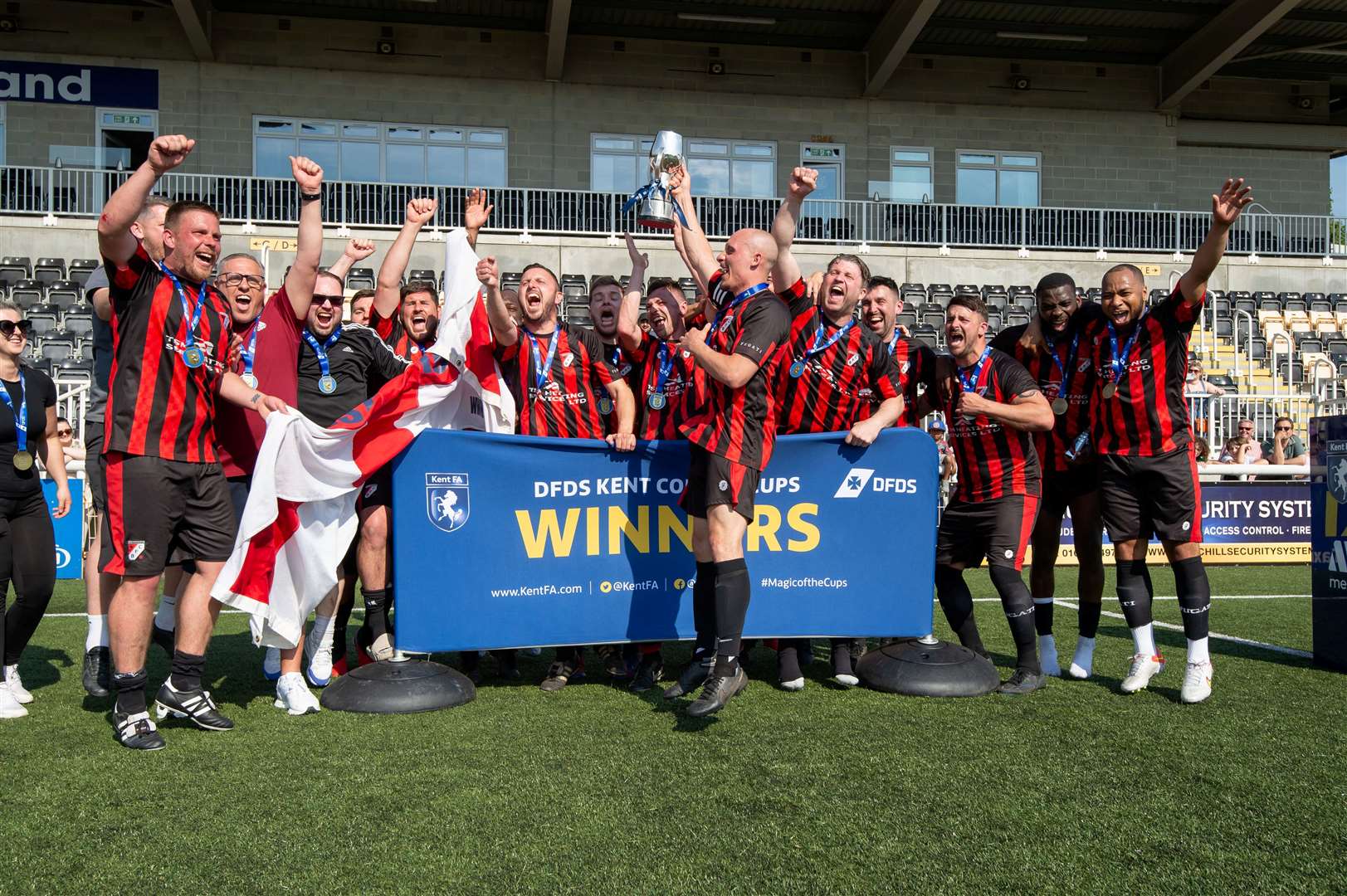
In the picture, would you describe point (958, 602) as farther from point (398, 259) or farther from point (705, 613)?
point (398, 259)

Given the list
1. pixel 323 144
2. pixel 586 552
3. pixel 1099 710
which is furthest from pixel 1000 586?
pixel 323 144

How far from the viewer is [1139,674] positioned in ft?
18.1

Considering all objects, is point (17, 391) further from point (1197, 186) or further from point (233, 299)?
point (1197, 186)

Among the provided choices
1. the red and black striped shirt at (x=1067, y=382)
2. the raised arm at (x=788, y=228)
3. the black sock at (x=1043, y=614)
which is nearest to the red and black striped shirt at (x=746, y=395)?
the raised arm at (x=788, y=228)

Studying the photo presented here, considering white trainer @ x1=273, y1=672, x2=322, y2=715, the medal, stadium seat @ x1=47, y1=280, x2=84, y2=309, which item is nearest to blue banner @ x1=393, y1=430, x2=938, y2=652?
white trainer @ x1=273, y1=672, x2=322, y2=715

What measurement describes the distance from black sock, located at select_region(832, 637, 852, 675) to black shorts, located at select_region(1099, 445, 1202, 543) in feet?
4.66

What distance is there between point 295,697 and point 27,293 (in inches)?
632

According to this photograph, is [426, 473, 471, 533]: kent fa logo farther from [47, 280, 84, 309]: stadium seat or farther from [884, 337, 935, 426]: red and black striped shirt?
[47, 280, 84, 309]: stadium seat

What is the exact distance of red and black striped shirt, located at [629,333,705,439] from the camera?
5.77 meters

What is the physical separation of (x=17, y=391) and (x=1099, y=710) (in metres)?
5.24

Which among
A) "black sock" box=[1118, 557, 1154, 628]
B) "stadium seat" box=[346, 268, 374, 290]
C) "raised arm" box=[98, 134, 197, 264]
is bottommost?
"black sock" box=[1118, 557, 1154, 628]

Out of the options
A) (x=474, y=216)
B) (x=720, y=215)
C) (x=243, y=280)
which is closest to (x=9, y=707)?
(x=243, y=280)

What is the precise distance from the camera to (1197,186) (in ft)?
92.1

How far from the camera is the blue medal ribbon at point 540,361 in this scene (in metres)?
5.87
